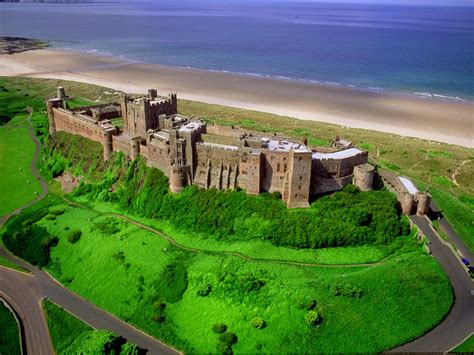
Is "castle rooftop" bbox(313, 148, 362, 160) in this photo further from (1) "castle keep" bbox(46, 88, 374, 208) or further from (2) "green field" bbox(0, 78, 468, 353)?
(2) "green field" bbox(0, 78, 468, 353)

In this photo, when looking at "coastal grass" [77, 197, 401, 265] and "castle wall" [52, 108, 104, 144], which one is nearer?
"coastal grass" [77, 197, 401, 265]

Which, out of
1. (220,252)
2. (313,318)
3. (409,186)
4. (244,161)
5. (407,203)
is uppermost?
(244,161)

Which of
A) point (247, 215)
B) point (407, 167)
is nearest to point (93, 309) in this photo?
point (247, 215)

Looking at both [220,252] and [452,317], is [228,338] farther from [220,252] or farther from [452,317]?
[452,317]

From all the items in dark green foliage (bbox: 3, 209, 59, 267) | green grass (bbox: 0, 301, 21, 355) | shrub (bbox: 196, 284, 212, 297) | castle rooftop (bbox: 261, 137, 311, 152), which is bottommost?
green grass (bbox: 0, 301, 21, 355)

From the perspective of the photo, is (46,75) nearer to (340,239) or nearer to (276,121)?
(276,121)

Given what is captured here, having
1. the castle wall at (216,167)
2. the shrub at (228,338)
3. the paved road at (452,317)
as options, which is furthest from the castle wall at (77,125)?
the paved road at (452,317)

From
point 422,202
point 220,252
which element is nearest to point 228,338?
point 220,252

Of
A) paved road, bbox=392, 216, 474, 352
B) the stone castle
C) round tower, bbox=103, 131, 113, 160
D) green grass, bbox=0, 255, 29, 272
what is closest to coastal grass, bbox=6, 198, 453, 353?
paved road, bbox=392, 216, 474, 352
